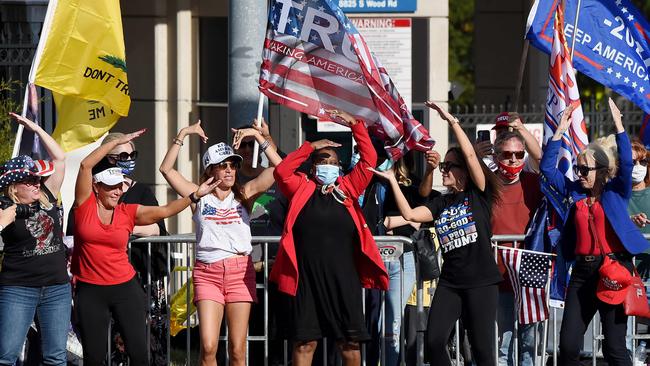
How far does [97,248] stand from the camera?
32.0 feet

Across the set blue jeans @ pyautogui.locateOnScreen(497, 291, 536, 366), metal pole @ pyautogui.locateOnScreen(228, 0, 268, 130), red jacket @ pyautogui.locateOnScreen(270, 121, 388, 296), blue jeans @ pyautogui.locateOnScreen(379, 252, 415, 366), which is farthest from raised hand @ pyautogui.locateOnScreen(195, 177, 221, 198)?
blue jeans @ pyautogui.locateOnScreen(497, 291, 536, 366)

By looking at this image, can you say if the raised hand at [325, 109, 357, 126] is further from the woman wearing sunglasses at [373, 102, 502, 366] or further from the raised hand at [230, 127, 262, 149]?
the raised hand at [230, 127, 262, 149]

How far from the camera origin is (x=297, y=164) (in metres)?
9.92

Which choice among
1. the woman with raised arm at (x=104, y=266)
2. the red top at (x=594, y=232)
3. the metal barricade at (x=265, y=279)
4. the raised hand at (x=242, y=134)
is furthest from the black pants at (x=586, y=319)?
the woman with raised arm at (x=104, y=266)

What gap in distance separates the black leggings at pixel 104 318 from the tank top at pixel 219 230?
62cm

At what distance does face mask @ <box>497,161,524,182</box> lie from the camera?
1039cm

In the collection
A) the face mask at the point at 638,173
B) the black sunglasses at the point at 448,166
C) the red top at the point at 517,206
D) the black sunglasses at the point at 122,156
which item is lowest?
the red top at the point at 517,206

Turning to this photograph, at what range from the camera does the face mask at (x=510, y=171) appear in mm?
10391

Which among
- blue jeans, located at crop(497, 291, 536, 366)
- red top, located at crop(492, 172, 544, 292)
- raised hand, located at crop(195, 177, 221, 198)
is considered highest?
raised hand, located at crop(195, 177, 221, 198)

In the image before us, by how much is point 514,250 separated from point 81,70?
3513 mm

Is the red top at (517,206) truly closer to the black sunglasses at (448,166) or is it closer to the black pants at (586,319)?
the black sunglasses at (448,166)

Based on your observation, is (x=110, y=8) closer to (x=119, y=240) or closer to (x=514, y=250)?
(x=119, y=240)

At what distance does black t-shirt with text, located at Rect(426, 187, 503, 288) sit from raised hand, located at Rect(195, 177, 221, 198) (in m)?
1.59

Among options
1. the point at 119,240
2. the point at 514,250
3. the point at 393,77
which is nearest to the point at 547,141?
the point at 514,250
